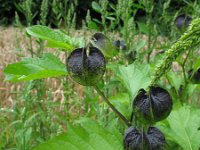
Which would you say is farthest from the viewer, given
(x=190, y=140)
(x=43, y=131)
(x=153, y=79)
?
(x=43, y=131)

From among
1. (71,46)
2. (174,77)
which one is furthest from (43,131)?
(71,46)

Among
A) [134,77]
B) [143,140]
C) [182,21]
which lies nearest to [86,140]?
[143,140]

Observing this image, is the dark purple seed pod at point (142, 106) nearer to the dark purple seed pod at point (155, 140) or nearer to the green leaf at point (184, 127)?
the dark purple seed pod at point (155, 140)

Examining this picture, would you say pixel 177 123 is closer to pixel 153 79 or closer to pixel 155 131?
pixel 155 131

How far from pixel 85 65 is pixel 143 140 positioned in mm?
146

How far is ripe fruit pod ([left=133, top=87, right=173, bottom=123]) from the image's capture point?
2.26 ft

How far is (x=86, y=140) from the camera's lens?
785 millimetres

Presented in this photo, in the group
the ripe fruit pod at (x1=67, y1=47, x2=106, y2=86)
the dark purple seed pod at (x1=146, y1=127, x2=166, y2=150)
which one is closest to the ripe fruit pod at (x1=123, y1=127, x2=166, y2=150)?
the dark purple seed pod at (x1=146, y1=127, x2=166, y2=150)

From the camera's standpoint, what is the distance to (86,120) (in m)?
0.83

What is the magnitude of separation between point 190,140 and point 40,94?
4.19 feet

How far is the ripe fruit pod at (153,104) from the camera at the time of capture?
27.1 inches

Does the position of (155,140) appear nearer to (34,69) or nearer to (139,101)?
(139,101)

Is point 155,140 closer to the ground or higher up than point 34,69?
closer to the ground

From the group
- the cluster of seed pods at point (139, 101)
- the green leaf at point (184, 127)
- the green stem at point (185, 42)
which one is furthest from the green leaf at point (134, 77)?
the green stem at point (185, 42)
